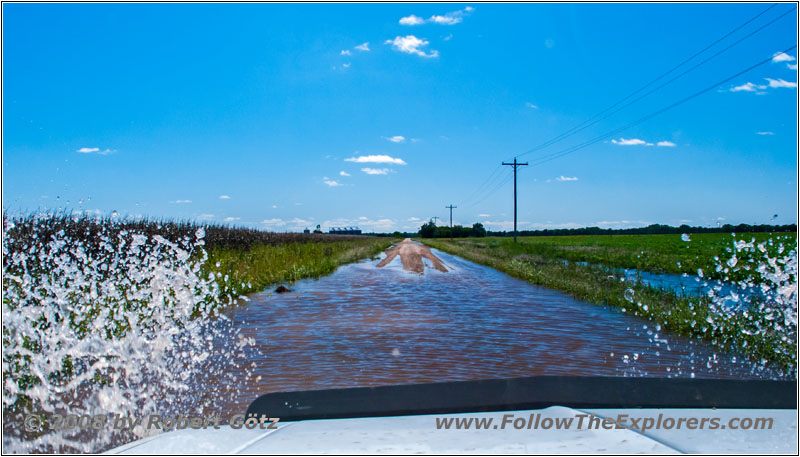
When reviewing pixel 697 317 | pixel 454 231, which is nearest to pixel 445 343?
pixel 697 317

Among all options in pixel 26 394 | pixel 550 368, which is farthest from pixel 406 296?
pixel 26 394

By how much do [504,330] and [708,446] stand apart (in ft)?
25.3

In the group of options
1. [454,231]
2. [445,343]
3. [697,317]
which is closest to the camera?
[445,343]

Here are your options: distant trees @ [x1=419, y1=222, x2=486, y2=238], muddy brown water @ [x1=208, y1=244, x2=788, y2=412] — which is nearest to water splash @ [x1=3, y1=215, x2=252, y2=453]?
muddy brown water @ [x1=208, y1=244, x2=788, y2=412]

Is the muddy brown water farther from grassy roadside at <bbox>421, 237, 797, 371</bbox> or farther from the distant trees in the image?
the distant trees

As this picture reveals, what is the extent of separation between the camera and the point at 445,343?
8930 mm

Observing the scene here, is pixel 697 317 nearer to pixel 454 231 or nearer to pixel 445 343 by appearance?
pixel 445 343

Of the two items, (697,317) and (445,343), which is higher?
(697,317)

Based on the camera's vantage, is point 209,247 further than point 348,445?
Yes

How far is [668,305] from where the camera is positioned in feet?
39.8

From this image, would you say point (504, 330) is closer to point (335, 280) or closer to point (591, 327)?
point (591, 327)

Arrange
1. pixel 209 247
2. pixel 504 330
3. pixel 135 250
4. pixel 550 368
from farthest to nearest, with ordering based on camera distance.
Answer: pixel 209 247 → pixel 135 250 → pixel 504 330 → pixel 550 368

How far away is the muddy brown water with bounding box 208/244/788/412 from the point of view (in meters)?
7.15

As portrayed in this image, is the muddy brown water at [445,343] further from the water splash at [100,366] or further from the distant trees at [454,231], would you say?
the distant trees at [454,231]
